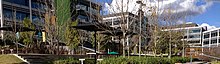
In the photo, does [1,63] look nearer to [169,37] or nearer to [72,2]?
[169,37]

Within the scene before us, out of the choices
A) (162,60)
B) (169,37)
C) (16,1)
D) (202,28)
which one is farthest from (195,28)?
(162,60)

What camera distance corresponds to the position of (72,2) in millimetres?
60281

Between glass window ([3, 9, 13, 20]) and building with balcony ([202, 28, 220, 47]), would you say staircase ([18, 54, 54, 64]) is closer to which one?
glass window ([3, 9, 13, 20])

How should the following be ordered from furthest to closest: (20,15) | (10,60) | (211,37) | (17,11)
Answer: (211,37) → (20,15) → (17,11) → (10,60)

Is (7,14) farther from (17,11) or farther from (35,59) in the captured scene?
(35,59)

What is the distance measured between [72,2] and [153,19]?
112 ft

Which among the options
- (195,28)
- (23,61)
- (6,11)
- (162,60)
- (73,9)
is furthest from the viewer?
(195,28)

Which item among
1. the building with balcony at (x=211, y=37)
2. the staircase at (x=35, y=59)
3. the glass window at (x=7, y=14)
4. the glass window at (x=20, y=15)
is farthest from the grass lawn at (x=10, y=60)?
the building with balcony at (x=211, y=37)

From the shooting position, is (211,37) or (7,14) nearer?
(7,14)

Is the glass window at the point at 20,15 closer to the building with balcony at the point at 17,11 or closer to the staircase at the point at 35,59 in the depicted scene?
the building with balcony at the point at 17,11

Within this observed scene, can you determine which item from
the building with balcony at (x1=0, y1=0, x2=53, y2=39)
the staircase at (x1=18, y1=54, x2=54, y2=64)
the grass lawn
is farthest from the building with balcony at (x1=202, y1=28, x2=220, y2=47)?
the grass lawn

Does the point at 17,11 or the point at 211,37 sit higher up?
the point at 17,11

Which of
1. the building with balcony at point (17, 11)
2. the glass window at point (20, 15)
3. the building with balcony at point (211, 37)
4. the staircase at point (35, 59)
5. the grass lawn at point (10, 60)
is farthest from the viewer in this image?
the building with balcony at point (211, 37)

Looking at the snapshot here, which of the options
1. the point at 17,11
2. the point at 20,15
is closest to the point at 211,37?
the point at 20,15
